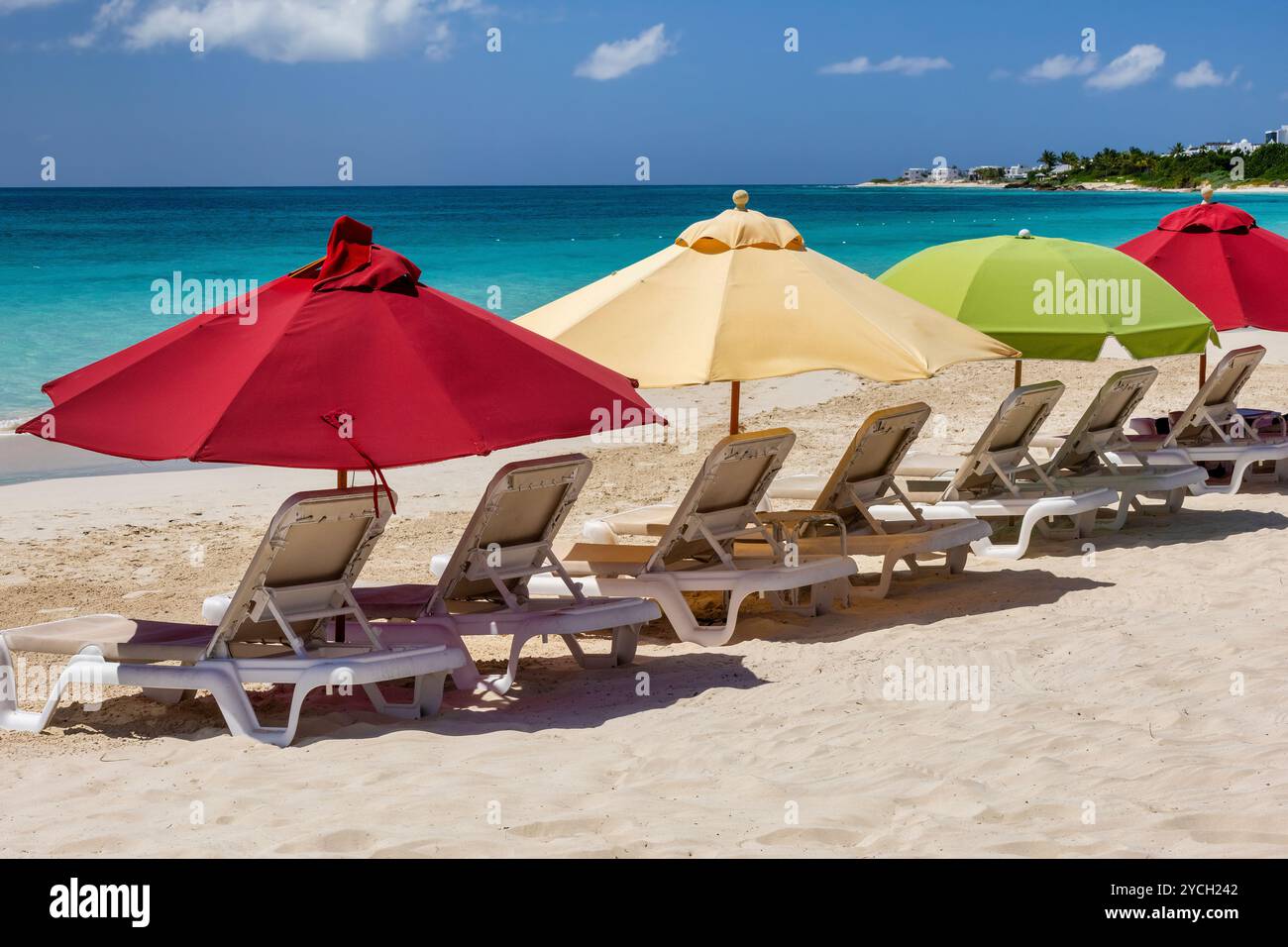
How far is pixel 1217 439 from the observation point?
10.4m

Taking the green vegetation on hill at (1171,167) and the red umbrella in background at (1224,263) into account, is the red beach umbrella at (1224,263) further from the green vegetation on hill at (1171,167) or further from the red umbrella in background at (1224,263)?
the green vegetation on hill at (1171,167)

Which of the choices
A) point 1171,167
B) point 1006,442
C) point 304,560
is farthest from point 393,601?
point 1171,167

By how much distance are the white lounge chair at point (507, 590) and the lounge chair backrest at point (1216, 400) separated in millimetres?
5024

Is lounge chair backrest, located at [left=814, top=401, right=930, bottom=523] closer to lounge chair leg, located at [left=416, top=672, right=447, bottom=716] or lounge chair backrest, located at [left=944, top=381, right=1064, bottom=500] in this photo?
lounge chair backrest, located at [left=944, top=381, right=1064, bottom=500]

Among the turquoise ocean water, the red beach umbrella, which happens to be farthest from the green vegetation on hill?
the red beach umbrella

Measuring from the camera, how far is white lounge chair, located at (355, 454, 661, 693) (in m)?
6.00

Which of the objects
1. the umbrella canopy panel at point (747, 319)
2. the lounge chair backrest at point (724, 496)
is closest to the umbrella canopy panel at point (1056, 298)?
the umbrella canopy panel at point (747, 319)

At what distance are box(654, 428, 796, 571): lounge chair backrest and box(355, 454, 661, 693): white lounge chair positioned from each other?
498mm

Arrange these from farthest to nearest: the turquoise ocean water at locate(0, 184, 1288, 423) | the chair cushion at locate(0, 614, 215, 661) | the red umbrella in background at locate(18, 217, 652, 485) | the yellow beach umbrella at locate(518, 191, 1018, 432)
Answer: the turquoise ocean water at locate(0, 184, 1288, 423) → the yellow beach umbrella at locate(518, 191, 1018, 432) → the chair cushion at locate(0, 614, 215, 661) → the red umbrella in background at locate(18, 217, 652, 485)

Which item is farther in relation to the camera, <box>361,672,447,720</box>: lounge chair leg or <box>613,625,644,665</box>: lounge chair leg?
<box>613,625,644,665</box>: lounge chair leg

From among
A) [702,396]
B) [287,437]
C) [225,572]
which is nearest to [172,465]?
[225,572]

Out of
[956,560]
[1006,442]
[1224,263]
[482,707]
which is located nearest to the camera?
[482,707]

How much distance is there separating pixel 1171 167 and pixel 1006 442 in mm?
136582

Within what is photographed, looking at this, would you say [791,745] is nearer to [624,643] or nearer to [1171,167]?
[624,643]
